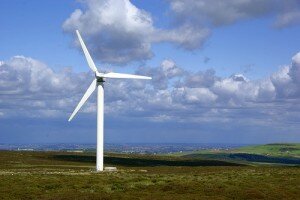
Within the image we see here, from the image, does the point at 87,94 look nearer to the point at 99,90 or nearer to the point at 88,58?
the point at 99,90

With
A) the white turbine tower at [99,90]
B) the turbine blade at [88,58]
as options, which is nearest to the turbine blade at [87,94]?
the white turbine tower at [99,90]

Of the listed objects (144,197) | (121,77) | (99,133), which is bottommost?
(144,197)

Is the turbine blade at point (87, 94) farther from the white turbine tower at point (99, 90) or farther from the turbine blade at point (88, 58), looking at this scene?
the turbine blade at point (88, 58)

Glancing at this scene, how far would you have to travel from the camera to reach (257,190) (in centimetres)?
5181

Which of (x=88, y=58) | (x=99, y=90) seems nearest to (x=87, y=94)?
(x=99, y=90)

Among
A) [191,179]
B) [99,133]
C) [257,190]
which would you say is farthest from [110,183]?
[99,133]

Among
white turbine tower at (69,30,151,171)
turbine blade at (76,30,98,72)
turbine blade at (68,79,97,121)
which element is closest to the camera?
turbine blade at (68,79,97,121)

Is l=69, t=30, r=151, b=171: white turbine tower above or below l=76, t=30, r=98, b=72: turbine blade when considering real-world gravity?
below

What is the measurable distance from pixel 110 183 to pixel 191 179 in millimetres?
12954

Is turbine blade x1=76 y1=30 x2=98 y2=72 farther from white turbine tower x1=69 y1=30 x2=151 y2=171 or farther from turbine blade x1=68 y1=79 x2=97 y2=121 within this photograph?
turbine blade x1=68 y1=79 x2=97 y2=121

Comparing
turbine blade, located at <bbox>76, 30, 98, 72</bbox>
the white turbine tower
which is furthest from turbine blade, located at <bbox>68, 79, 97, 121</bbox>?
turbine blade, located at <bbox>76, 30, 98, 72</bbox>

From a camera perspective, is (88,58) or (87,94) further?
(88,58)

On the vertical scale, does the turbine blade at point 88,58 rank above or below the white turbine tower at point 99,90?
above

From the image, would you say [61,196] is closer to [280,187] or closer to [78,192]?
[78,192]
